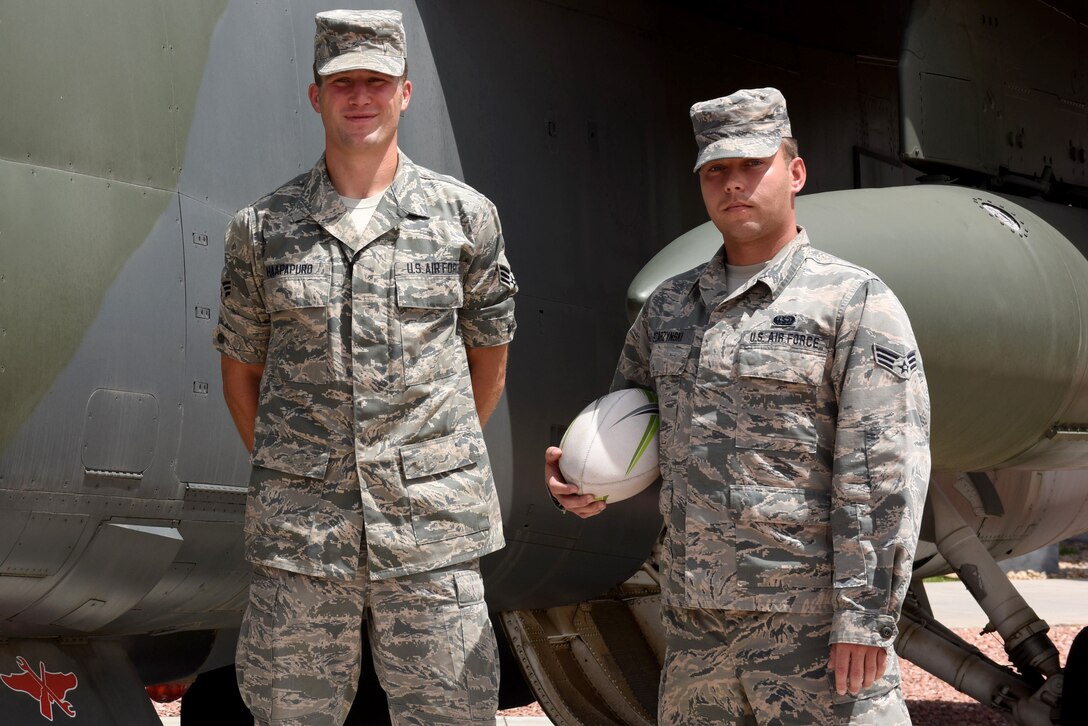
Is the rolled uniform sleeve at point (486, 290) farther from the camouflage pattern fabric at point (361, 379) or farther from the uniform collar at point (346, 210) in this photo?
the uniform collar at point (346, 210)

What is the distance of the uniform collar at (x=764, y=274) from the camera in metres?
3.08

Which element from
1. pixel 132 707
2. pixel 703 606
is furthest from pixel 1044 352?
pixel 132 707

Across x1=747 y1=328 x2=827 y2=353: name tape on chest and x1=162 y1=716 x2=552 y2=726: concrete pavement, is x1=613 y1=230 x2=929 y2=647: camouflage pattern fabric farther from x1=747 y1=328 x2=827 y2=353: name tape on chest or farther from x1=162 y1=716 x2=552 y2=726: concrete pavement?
x1=162 y1=716 x2=552 y2=726: concrete pavement

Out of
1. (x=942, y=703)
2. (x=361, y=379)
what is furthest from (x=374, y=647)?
(x=942, y=703)

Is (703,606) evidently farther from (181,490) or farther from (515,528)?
(515,528)

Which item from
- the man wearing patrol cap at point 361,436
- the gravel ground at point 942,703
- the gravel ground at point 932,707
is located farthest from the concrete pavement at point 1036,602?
the man wearing patrol cap at point 361,436

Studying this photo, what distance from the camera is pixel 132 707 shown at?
3.93 m

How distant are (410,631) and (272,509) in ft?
1.33

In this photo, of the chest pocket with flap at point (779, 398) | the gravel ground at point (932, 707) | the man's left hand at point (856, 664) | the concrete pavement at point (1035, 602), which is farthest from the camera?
the concrete pavement at point (1035, 602)

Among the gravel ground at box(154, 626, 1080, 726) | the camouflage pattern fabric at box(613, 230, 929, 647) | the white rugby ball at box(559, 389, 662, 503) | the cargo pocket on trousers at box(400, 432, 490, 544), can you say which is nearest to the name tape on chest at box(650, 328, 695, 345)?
the camouflage pattern fabric at box(613, 230, 929, 647)

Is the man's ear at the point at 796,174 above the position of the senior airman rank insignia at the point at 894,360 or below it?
above

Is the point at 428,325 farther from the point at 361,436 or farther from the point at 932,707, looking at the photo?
the point at 932,707

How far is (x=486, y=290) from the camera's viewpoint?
3318mm

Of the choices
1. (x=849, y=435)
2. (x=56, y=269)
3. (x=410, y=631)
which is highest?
(x=56, y=269)
